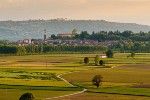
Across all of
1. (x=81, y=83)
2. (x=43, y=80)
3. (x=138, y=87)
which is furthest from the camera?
(x=43, y=80)

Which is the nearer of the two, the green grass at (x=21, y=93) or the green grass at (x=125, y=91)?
the green grass at (x=21, y=93)

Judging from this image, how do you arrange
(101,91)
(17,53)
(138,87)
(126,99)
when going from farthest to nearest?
(17,53)
(138,87)
(101,91)
(126,99)

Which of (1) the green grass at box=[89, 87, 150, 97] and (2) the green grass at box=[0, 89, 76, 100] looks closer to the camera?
(2) the green grass at box=[0, 89, 76, 100]

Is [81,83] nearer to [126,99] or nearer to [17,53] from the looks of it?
[126,99]

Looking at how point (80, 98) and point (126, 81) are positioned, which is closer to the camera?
point (80, 98)

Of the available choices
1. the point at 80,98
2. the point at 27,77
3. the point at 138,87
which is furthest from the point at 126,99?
the point at 27,77

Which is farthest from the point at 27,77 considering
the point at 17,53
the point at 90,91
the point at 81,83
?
the point at 17,53

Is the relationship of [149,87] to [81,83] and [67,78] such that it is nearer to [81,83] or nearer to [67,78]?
[81,83]

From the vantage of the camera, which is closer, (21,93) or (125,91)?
(21,93)

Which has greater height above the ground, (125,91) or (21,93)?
(21,93)
